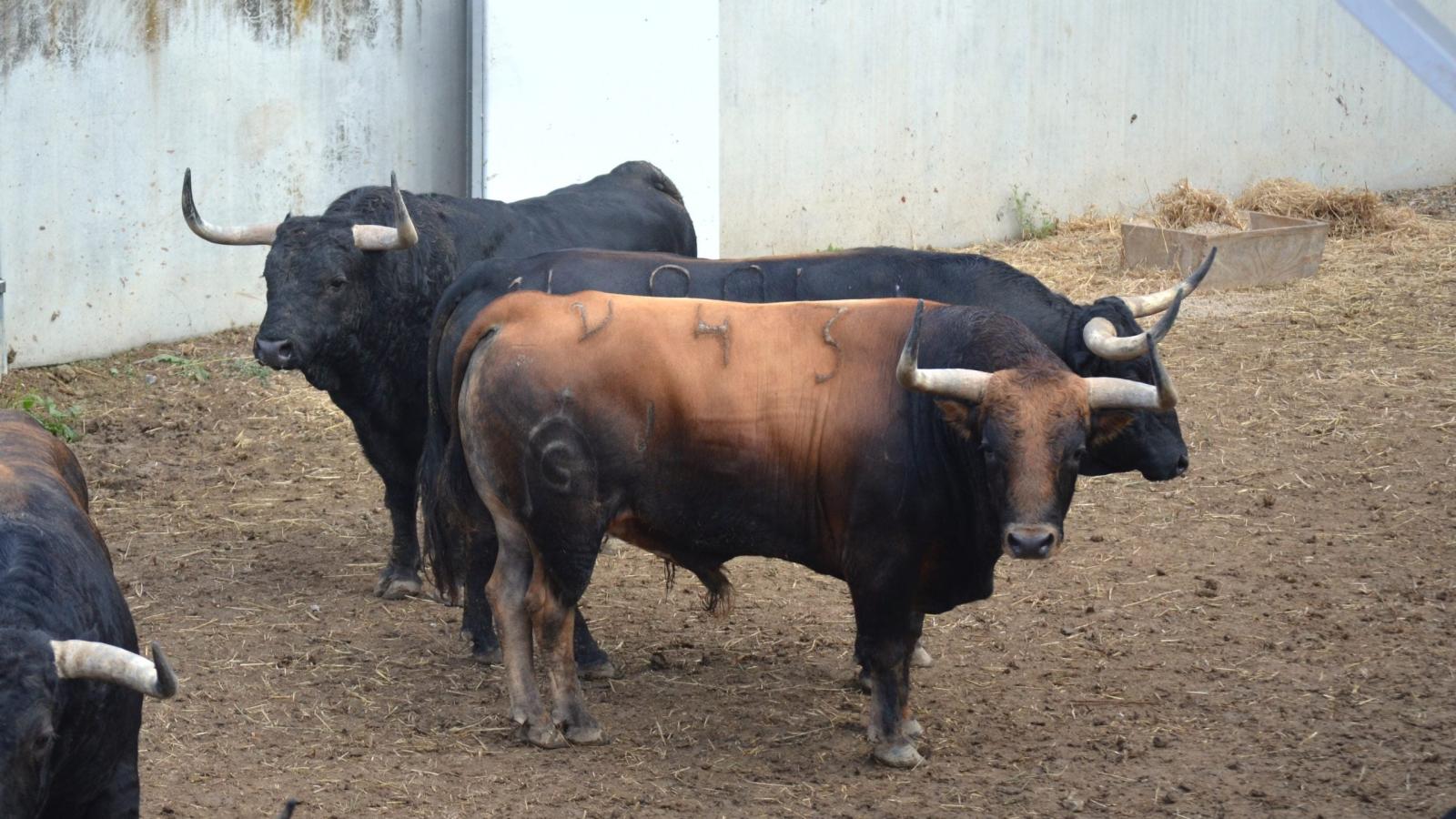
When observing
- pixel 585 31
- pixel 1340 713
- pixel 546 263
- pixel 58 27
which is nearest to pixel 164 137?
pixel 58 27

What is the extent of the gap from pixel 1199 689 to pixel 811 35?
322 inches

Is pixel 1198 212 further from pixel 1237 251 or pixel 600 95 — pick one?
pixel 600 95

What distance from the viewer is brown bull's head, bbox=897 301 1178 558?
5.12 m

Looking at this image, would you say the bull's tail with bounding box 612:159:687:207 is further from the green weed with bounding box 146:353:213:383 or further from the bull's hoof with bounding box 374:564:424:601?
the green weed with bounding box 146:353:213:383

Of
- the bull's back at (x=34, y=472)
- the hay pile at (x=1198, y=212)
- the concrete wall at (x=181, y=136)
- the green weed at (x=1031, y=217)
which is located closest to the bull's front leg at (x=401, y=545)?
the bull's back at (x=34, y=472)

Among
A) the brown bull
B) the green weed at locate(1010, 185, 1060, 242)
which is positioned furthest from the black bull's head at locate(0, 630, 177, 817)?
the green weed at locate(1010, 185, 1060, 242)

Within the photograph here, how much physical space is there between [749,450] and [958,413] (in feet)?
2.47

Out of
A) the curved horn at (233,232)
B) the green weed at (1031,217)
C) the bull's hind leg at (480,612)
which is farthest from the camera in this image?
the green weed at (1031,217)

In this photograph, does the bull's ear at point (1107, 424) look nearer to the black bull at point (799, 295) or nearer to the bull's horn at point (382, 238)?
the black bull at point (799, 295)

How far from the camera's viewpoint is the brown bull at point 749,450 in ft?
18.0

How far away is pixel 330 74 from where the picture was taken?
36.7ft

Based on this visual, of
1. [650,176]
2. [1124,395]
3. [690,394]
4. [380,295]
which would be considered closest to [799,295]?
[690,394]

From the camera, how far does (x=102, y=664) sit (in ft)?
12.3

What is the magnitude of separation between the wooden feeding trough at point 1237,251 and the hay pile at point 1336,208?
1638 millimetres
